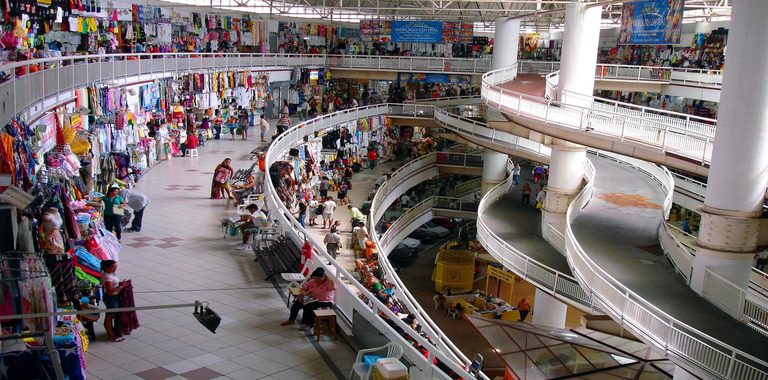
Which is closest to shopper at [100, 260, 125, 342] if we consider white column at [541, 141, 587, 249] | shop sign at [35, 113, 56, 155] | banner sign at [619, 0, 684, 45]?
shop sign at [35, 113, 56, 155]

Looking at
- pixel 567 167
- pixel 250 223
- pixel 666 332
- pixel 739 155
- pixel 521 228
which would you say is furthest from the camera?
pixel 521 228

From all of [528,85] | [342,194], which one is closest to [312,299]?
[342,194]

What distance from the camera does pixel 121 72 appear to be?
1939 cm

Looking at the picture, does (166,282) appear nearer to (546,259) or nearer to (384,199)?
(546,259)

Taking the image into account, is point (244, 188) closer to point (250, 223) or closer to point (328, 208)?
point (328, 208)

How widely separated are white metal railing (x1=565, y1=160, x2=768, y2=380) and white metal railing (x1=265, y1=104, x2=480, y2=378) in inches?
146

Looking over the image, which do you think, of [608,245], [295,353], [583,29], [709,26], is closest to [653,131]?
[608,245]

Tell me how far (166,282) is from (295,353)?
3.67 meters

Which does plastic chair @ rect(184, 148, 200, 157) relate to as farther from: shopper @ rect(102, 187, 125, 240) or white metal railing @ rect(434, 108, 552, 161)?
white metal railing @ rect(434, 108, 552, 161)

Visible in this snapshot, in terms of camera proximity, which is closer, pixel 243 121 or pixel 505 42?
pixel 243 121

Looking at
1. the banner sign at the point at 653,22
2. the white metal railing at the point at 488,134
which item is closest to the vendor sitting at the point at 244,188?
the white metal railing at the point at 488,134

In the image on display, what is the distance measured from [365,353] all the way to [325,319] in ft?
4.92

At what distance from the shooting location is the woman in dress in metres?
18.7

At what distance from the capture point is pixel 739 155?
544 inches
